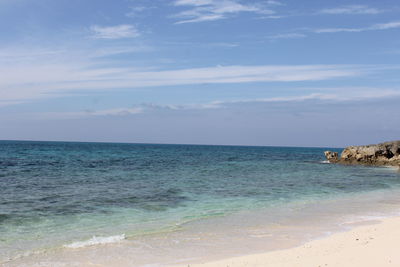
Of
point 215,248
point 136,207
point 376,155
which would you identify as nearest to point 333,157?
point 376,155

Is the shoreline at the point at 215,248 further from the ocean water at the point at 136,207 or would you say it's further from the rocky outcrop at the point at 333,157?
the rocky outcrop at the point at 333,157

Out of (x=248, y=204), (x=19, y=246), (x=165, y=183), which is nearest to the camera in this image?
(x=19, y=246)

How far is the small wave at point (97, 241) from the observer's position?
10.1 m

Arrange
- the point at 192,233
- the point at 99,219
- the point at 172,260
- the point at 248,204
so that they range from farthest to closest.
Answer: the point at 248,204, the point at 99,219, the point at 192,233, the point at 172,260

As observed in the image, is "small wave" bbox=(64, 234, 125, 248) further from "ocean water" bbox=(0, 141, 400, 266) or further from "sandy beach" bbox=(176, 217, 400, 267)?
"sandy beach" bbox=(176, 217, 400, 267)

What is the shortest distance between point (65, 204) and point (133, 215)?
3760 mm

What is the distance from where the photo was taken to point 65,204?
1614cm

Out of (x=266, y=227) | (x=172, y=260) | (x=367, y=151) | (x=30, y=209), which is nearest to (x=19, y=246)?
(x=172, y=260)

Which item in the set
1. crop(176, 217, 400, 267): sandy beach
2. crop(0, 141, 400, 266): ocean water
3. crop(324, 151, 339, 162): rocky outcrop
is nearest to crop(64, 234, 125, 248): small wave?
crop(0, 141, 400, 266): ocean water

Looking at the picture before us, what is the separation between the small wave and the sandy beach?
119 inches

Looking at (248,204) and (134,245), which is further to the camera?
(248,204)

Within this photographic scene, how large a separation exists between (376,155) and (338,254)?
4994cm

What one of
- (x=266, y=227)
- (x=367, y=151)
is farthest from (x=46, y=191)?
(x=367, y=151)

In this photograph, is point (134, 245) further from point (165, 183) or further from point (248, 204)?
point (165, 183)
